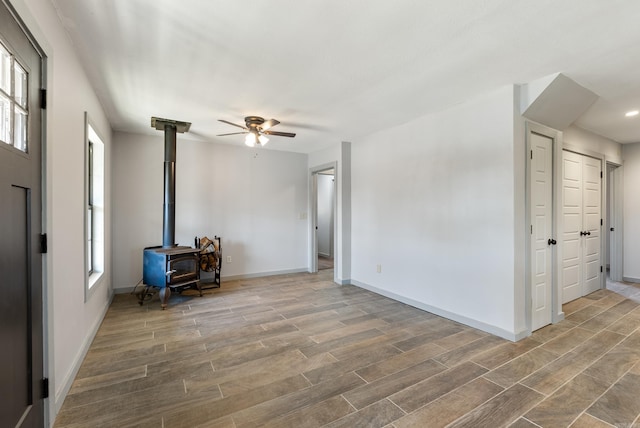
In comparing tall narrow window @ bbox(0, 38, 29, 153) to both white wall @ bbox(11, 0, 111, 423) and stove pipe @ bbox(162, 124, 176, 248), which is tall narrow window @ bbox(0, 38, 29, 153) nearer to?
white wall @ bbox(11, 0, 111, 423)

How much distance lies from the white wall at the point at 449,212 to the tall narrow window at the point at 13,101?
11.7 feet

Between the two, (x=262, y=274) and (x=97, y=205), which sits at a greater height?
(x=97, y=205)

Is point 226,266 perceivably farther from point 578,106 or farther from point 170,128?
point 578,106

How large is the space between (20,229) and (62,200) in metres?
0.67

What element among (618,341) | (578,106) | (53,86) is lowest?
(618,341)

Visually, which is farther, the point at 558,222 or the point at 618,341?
the point at 558,222

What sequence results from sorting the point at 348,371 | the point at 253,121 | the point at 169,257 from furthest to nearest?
the point at 169,257 < the point at 253,121 < the point at 348,371

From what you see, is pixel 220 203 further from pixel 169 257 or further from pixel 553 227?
pixel 553 227

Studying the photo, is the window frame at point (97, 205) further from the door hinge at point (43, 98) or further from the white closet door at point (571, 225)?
the white closet door at point (571, 225)

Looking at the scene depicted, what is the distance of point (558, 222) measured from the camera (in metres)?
3.28

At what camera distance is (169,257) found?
3.86 m

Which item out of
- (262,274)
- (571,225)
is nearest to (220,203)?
(262,274)

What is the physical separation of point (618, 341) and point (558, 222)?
1.25 meters

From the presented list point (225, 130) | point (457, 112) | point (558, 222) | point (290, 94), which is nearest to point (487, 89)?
point (457, 112)
